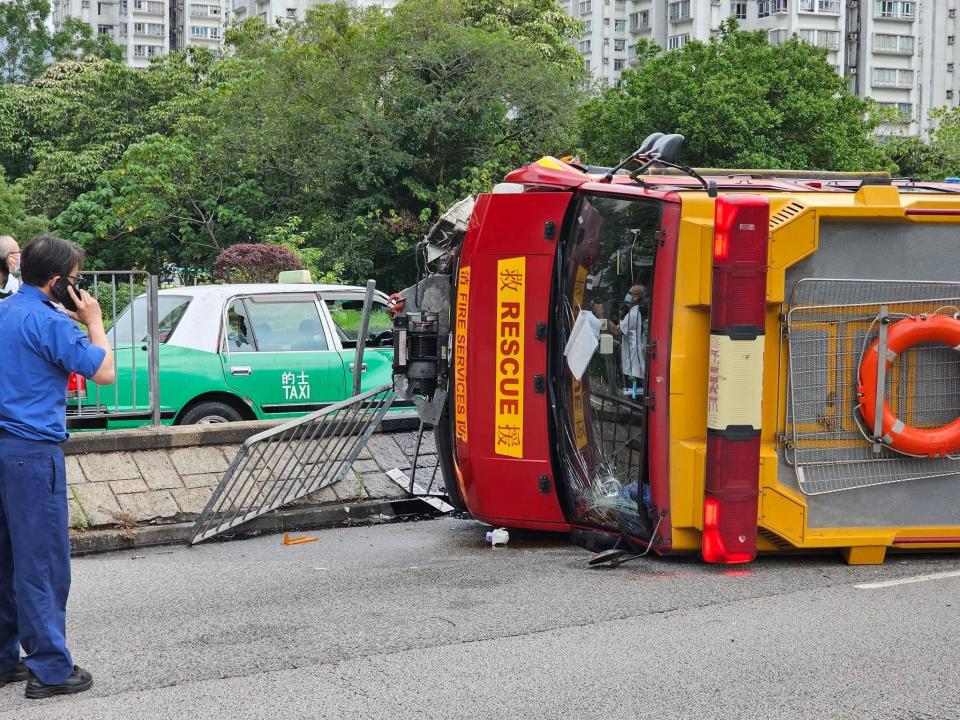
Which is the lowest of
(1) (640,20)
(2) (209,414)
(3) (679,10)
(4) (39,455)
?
(2) (209,414)

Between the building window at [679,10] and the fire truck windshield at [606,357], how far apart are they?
261 ft

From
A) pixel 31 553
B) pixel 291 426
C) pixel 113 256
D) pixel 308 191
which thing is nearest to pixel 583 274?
pixel 291 426

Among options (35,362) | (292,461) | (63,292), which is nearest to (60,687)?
(35,362)

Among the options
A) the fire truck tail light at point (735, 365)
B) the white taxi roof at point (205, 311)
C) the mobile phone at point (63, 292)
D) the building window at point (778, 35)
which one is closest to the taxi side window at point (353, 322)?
the white taxi roof at point (205, 311)

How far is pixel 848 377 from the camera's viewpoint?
6848mm

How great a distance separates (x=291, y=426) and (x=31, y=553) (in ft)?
11.8

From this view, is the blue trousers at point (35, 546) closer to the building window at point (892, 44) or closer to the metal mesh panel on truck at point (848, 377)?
the metal mesh panel on truck at point (848, 377)

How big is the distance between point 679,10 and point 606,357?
81036mm

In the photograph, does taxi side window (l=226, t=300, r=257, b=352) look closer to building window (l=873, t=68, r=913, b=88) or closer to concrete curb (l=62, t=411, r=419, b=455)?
concrete curb (l=62, t=411, r=419, b=455)

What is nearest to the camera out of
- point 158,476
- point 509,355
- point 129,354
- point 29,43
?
point 509,355

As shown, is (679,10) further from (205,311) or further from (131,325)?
(131,325)

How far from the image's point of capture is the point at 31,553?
15.8ft

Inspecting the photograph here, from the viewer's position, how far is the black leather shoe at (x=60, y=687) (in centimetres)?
482

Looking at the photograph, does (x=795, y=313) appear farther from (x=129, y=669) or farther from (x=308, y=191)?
(x=308, y=191)
